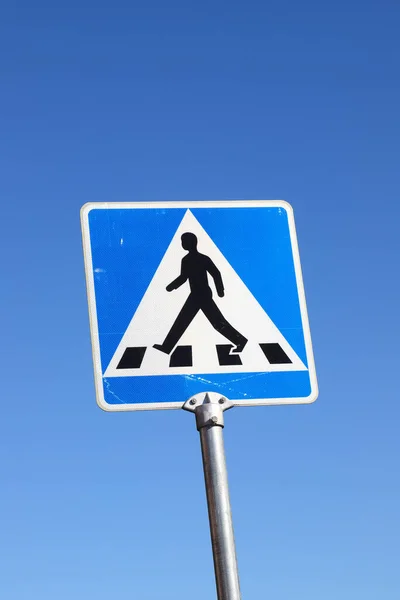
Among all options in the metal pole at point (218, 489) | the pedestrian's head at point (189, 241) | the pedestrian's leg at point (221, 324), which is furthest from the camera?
the pedestrian's head at point (189, 241)

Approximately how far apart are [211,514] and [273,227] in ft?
3.52

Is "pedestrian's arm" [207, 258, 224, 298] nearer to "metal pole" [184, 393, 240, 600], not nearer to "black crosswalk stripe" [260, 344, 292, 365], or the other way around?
"black crosswalk stripe" [260, 344, 292, 365]

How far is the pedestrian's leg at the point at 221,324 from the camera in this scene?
2617 millimetres

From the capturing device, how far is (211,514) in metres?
2.22

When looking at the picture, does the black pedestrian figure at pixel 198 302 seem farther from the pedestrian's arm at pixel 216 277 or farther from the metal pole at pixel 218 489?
the metal pole at pixel 218 489

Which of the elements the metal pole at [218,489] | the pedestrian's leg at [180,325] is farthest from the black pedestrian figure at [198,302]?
the metal pole at [218,489]

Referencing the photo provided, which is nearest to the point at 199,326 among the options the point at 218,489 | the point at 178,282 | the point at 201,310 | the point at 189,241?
the point at 201,310

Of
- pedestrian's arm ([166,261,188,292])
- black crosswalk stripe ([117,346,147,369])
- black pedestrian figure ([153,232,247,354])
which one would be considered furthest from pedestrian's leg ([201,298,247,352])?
black crosswalk stripe ([117,346,147,369])

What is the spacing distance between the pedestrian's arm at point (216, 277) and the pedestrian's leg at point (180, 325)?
0.10m

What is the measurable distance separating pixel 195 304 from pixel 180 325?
8 centimetres

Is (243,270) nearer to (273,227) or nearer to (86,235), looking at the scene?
(273,227)

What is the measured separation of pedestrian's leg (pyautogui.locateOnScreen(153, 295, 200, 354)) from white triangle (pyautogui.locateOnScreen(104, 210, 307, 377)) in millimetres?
12

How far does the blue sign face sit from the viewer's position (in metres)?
2.52

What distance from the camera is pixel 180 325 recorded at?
8.50 ft
